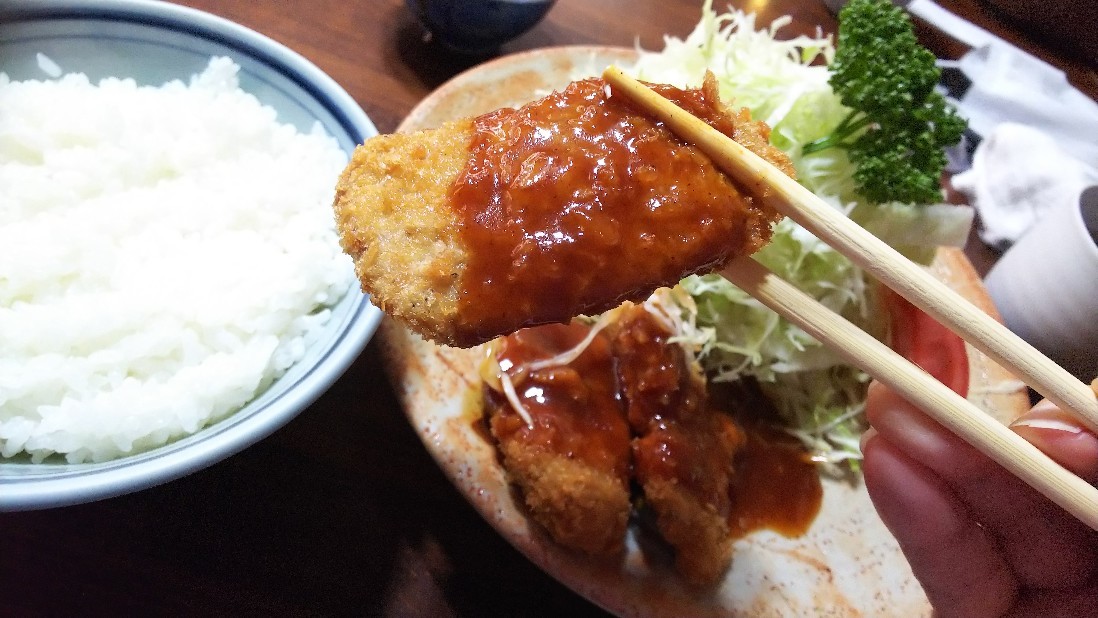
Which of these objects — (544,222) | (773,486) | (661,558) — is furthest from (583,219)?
(773,486)

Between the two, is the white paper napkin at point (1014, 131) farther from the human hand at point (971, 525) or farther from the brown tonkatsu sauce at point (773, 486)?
the human hand at point (971, 525)

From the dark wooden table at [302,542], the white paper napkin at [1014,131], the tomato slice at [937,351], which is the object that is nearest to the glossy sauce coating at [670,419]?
the dark wooden table at [302,542]

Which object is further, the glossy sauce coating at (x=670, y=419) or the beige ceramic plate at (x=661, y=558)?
the glossy sauce coating at (x=670, y=419)

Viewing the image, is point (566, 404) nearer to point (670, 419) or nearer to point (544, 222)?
point (670, 419)

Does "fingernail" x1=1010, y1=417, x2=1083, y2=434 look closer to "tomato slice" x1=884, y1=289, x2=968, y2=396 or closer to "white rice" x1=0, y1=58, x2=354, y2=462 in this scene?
"tomato slice" x1=884, y1=289, x2=968, y2=396

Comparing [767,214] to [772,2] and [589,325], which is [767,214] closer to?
[589,325]
